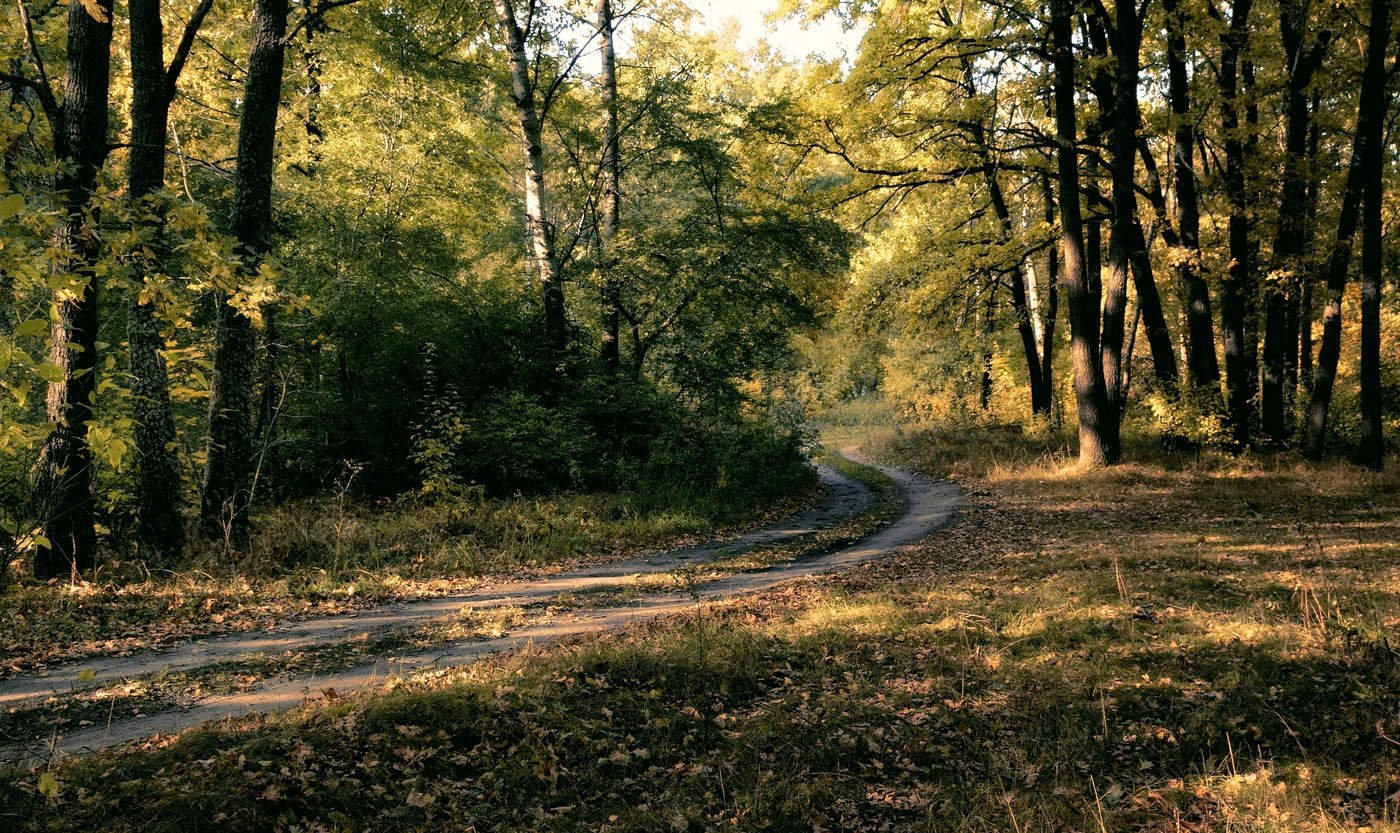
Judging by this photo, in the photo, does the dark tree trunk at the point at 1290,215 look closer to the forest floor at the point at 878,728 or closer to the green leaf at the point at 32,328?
the forest floor at the point at 878,728

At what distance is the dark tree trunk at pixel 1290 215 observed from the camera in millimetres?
15383

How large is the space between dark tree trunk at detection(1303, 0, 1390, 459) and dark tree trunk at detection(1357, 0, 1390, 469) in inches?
0.6

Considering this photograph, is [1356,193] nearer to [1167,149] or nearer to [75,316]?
[1167,149]

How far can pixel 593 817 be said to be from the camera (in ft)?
15.6

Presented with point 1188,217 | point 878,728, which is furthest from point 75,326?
point 1188,217

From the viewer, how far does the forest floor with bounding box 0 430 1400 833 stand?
4488mm

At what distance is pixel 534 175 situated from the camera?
16141 mm

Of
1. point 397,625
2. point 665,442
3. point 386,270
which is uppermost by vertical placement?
point 386,270

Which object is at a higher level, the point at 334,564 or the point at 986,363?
the point at 986,363

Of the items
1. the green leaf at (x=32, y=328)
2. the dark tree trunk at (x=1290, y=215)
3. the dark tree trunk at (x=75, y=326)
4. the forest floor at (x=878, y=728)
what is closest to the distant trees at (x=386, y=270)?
the dark tree trunk at (x=75, y=326)

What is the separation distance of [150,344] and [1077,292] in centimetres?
1676

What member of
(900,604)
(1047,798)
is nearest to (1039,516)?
(900,604)

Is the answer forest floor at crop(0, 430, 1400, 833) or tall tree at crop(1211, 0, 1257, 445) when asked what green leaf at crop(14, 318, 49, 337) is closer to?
forest floor at crop(0, 430, 1400, 833)

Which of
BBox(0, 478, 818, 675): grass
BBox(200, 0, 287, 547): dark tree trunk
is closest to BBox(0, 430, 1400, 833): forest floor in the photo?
BBox(0, 478, 818, 675): grass
